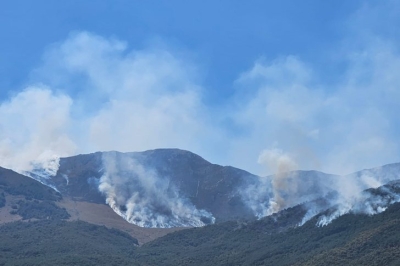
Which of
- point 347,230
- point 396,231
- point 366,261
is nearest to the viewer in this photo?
point 366,261

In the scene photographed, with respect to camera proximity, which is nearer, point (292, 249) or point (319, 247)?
point (319, 247)

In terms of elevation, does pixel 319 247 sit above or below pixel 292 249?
below

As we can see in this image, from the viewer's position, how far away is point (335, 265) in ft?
446

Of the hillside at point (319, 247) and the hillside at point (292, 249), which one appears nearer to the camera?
the hillside at point (319, 247)

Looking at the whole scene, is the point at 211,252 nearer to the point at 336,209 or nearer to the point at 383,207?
the point at 336,209

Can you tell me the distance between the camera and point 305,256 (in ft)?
506

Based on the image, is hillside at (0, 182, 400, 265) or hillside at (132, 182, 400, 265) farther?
hillside at (0, 182, 400, 265)

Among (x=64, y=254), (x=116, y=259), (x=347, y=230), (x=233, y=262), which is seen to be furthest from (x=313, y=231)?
(x=64, y=254)

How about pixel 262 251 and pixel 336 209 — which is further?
pixel 336 209

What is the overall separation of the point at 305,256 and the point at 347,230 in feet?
62.9

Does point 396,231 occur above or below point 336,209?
below

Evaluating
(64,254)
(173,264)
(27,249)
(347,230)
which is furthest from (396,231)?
(27,249)

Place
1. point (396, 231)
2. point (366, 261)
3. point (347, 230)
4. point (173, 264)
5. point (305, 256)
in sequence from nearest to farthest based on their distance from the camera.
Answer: point (366, 261) → point (396, 231) → point (305, 256) → point (347, 230) → point (173, 264)

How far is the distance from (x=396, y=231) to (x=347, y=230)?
84.7 feet
